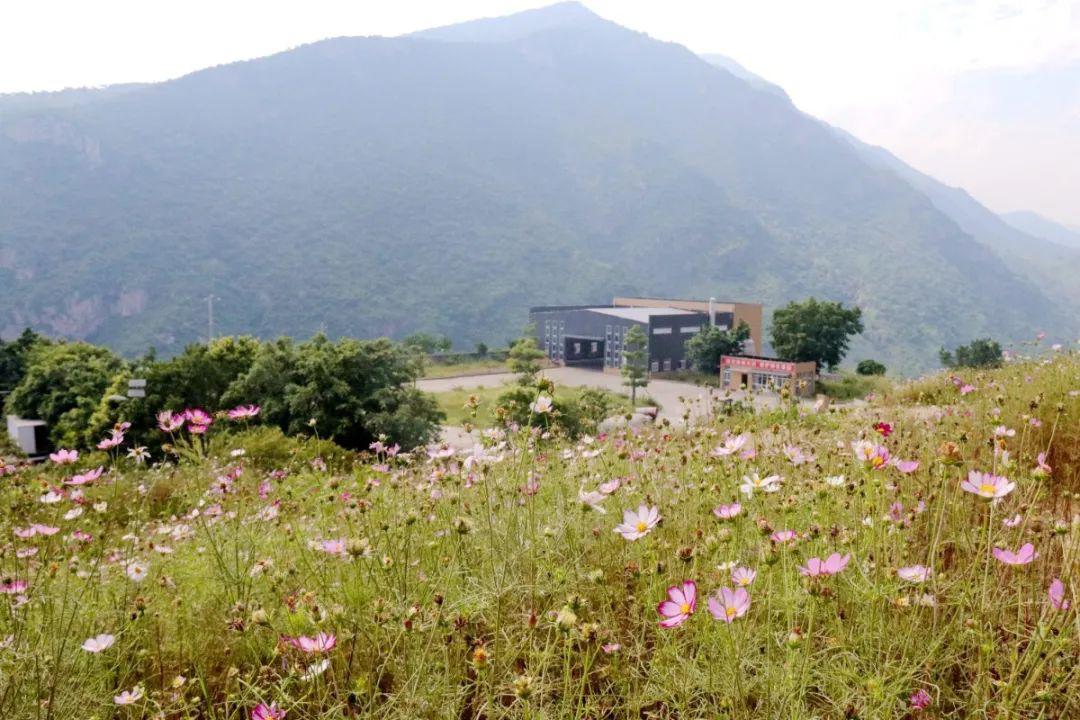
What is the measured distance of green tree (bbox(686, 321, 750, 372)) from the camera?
3959 centimetres

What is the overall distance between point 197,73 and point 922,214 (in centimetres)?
14829

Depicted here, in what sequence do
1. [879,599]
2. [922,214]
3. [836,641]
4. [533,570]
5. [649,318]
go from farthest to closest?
1. [922,214]
2. [649,318]
3. [533,570]
4. [879,599]
5. [836,641]

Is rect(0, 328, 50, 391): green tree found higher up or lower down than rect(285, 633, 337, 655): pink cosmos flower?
lower down

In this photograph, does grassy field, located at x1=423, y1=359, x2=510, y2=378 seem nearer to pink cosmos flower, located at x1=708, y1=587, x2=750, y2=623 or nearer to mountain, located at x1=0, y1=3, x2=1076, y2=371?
pink cosmos flower, located at x1=708, y1=587, x2=750, y2=623

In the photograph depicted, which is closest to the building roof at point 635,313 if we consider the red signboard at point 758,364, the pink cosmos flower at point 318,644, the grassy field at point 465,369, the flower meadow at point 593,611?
the grassy field at point 465,369

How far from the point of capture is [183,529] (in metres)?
2.80

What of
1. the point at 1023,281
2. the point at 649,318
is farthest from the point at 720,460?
the point at 1023,281

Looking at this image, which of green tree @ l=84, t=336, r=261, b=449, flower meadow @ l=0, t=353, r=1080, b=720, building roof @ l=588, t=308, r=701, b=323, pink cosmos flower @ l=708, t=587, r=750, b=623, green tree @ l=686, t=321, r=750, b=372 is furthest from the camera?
building roof @ l=588, t=308, r=701, b=323

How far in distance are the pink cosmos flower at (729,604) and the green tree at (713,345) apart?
39.5 meters

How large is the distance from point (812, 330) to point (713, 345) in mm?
5207

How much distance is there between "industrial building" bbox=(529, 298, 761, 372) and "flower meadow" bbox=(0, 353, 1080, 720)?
39.7 metres

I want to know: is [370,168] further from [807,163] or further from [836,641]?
[836,641]

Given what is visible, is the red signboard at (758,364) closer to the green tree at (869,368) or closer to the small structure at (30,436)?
the green tree at (869,368)

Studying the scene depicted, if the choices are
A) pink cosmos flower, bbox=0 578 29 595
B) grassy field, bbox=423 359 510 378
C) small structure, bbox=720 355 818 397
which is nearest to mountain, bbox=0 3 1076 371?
grassy field, bbox=423 359 510 378
